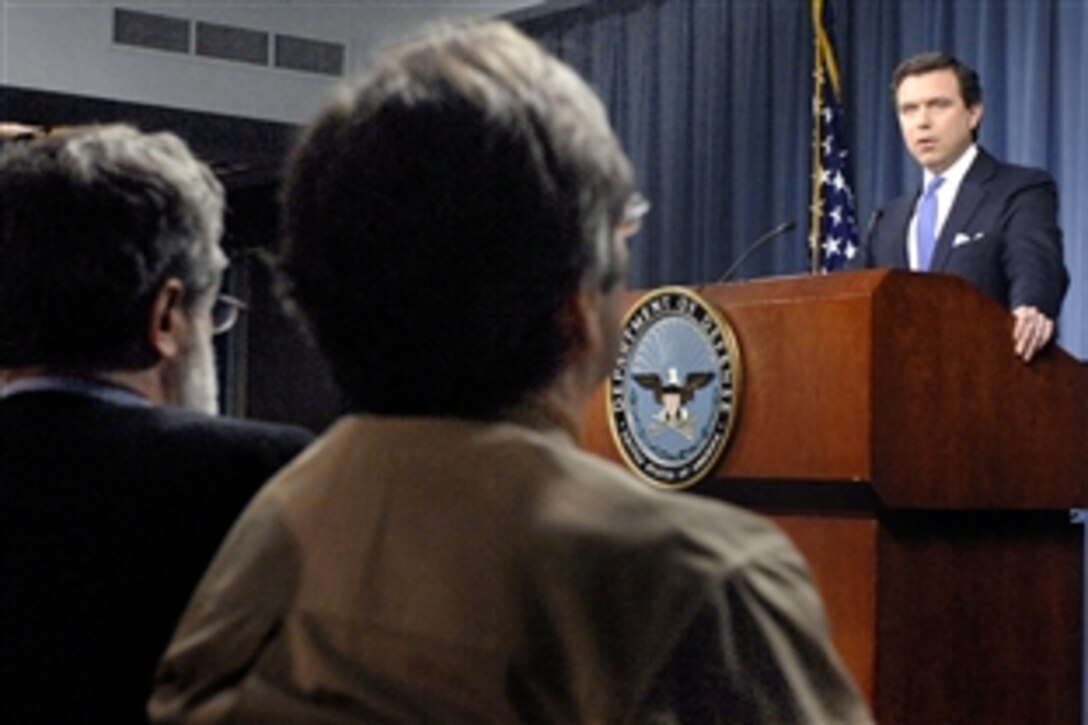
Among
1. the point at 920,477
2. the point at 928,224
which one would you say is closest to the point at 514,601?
the point at 920,477

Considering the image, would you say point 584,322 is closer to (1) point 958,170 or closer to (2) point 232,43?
(1) point 958,170

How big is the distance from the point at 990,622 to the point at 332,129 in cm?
230

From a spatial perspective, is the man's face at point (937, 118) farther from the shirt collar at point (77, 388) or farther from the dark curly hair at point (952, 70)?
the shirt collar at point (77, 388)

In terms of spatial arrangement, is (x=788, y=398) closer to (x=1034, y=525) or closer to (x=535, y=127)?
(x=1034, y=525)

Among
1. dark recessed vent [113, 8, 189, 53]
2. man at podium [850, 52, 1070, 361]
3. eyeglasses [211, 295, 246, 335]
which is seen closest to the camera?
eyeglasses [211, 295, 246, 335]

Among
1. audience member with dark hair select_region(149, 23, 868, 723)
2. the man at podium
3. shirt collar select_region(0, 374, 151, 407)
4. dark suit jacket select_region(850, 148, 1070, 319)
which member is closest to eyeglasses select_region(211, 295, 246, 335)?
shirt collar select_region(0, 374, 151, 407)

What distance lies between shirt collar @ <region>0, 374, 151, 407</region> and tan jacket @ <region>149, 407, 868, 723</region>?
606mm

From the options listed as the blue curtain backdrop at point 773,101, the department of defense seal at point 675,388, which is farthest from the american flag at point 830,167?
the department of defense seal at point 675,388

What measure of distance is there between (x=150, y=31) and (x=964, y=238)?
5.04 metres

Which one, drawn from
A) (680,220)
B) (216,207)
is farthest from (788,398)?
(680,220)

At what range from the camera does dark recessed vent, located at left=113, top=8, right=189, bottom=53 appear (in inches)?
310

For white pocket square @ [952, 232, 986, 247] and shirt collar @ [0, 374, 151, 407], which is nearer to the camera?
shirt collar @ [0, 374, 151, 407]

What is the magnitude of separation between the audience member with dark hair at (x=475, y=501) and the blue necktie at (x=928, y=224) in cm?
327

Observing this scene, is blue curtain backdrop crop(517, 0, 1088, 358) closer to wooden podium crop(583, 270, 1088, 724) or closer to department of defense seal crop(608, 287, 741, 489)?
wooden podium crop(583, 270, 1088, 724)
